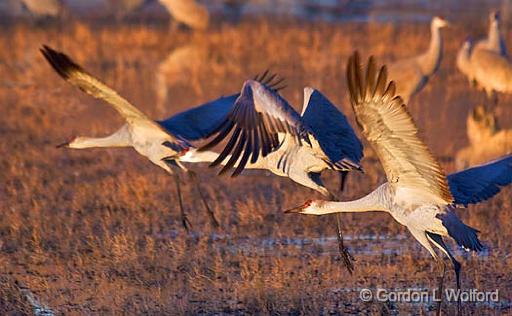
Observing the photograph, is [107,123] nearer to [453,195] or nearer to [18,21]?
[453,195]

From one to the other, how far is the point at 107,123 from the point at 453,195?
5.58 m

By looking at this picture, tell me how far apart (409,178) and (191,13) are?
11.8 m

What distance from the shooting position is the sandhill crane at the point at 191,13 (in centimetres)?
1664

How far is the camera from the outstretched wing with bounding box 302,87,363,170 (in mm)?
6148

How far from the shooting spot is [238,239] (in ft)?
22.0

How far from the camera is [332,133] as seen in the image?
637 cm

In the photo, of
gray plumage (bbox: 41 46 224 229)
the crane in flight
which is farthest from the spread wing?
gray plumage (bbox: 41 46 224 229)

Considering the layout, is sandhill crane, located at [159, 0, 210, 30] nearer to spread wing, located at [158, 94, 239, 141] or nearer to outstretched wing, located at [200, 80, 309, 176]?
spread wing, located at [158, 94, 239, 141]

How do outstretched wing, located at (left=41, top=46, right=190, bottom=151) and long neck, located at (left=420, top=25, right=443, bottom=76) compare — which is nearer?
outstretched wing, located at (left=41, top=46, right=190, bottom=151)

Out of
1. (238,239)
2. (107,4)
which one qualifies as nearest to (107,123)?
(238,239)

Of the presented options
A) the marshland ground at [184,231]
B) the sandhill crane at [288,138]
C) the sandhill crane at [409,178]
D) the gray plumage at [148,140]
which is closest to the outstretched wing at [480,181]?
the sandhill crane at [409,178]

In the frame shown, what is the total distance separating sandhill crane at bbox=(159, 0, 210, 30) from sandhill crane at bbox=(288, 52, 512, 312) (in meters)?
11.1

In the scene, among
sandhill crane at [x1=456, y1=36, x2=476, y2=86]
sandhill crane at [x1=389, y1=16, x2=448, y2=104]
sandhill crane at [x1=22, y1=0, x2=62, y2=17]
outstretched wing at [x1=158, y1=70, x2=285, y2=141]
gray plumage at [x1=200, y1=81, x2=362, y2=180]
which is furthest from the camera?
sandhill crane at [x1=22, y1=0, x2=62, y2=17]

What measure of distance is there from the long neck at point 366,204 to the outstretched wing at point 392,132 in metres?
0.17
